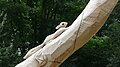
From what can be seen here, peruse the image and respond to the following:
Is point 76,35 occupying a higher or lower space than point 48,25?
higher

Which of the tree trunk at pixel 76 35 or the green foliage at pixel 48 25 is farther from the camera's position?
the green foliage at pixel 48 25

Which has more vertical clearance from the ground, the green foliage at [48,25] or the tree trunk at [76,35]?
the tree trunk at [76,35]

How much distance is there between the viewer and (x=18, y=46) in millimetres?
11391

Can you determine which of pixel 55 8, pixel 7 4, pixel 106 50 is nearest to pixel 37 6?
pixel 55 8

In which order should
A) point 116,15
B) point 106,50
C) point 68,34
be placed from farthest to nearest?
point 106,50, point 116,15, point 68,34

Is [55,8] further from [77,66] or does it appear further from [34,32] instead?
[77,66]

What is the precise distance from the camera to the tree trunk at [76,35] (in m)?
2.77

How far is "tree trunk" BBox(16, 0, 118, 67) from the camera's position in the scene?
2.77 m

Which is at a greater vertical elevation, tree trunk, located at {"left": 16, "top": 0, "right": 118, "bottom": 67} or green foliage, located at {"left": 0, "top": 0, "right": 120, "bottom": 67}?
tree trunk, located at {"left": 16, "top": 0, "right": 118, "bottom": 67}

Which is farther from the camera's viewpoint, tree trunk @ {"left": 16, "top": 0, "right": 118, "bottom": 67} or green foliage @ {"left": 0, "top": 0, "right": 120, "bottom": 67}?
green foliage @ {"left": 0, "top": 0, "right": 120, "bottom": 67}

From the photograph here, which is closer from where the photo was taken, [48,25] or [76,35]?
[76,35]

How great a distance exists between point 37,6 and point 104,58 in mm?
3580

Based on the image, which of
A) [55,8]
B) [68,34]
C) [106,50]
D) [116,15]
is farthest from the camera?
[55,8]

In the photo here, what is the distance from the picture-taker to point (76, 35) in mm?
2764
